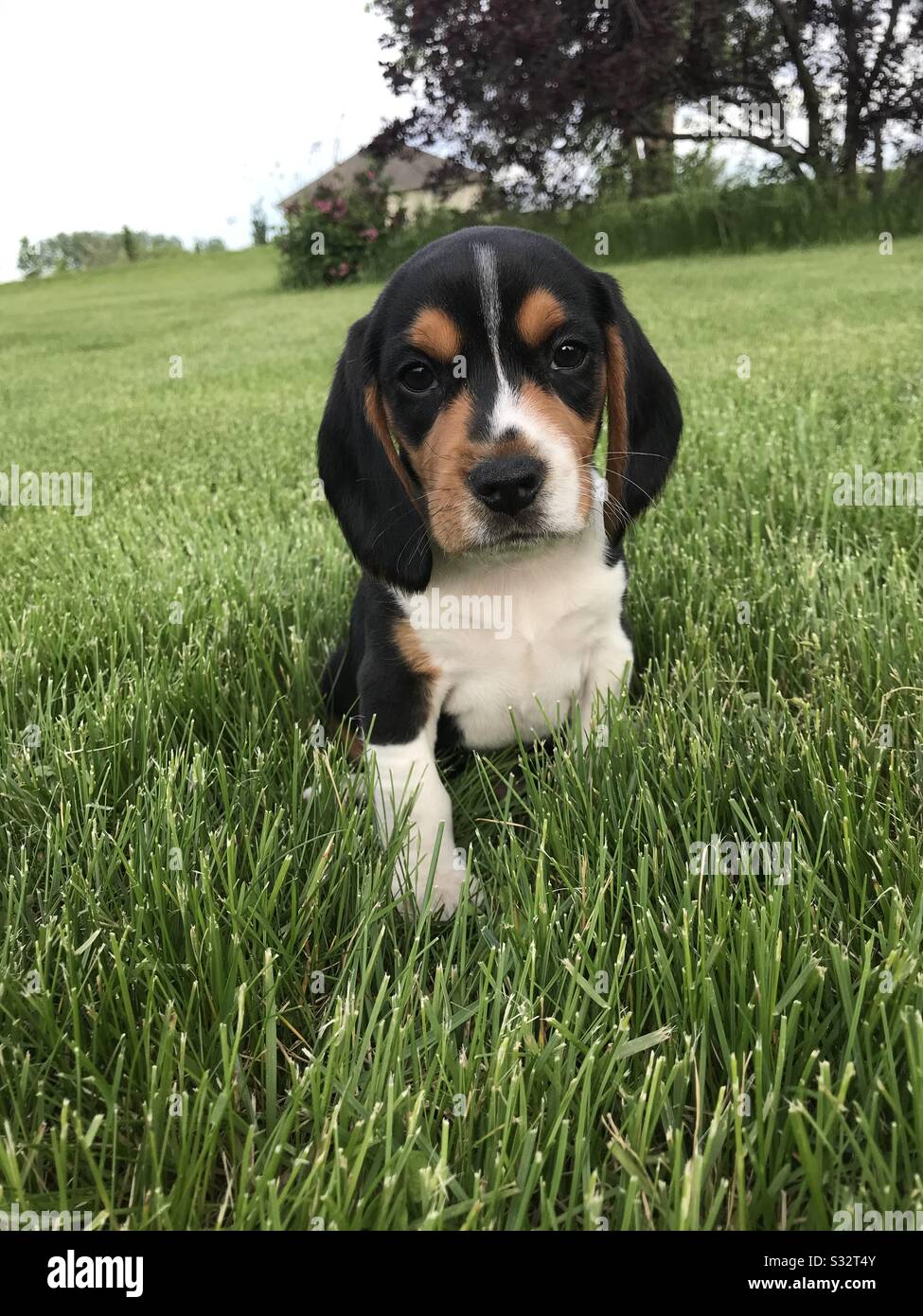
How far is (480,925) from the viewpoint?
2139mm

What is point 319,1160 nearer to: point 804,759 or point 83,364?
point 804,759

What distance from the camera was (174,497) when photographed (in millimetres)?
5875

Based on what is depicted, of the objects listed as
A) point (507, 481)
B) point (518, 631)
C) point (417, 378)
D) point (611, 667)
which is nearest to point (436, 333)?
point (417, 378)

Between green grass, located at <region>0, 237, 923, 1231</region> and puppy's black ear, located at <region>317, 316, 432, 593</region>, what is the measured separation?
596 mm

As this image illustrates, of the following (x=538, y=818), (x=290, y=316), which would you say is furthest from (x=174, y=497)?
(x=290, y=316)

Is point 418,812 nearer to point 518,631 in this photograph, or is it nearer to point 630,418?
point 518,631

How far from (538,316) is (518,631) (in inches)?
33.7

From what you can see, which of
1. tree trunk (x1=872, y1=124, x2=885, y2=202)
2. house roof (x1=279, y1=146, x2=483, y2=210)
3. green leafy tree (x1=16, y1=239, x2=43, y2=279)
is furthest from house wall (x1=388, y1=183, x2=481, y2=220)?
green leafy tree (x1=16, y1=239, x2=43, y2=279)

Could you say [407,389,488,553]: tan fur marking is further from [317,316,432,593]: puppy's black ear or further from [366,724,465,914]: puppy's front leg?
[366,724,465,914]: puppy's front leg

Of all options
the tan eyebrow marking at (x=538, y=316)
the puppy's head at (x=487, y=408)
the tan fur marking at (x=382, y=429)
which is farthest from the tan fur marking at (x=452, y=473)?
the tan eyebrow marking at (x=538, y=316)

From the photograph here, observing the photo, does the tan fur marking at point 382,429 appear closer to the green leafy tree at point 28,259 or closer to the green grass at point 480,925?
the green grass at point 480,925

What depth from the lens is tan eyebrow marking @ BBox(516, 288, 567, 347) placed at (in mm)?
2523

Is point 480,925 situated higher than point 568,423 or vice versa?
point 568,423

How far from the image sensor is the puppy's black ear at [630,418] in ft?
9.14
